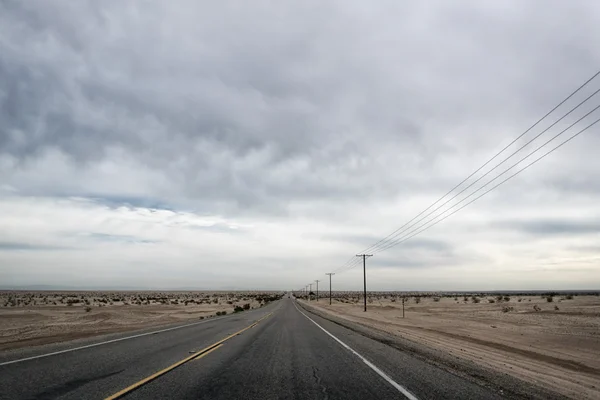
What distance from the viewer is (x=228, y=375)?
916 cm

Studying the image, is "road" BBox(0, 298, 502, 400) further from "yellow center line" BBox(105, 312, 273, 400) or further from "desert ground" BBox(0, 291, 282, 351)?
"desert ground" BBox(0, 291, 282, 351)

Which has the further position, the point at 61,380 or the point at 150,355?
the point at 150,355

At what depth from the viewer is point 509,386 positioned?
8.46 m

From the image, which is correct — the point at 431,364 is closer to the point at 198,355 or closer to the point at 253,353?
the point at 253,353

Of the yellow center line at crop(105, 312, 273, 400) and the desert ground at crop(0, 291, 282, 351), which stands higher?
the yellow center line at crop(105, 312, 273, 400)

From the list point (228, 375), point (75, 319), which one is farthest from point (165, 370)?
point (75, 319)

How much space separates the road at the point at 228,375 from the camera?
7406mm

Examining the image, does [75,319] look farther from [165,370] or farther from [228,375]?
[228,375]

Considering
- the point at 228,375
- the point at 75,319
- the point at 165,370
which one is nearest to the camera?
the point at 228,375

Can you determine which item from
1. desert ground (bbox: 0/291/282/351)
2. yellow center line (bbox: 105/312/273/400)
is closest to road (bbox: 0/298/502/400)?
yellow center line (bbox: 105/312/273/400)

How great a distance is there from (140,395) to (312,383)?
3387mm

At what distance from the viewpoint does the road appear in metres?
7.41

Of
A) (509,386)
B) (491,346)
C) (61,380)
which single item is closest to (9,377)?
(61,380)

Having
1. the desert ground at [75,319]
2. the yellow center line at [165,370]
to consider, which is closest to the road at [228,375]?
the yellow center line at [165,370]
